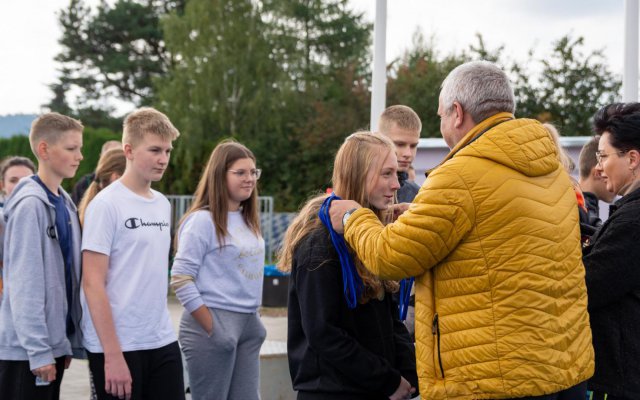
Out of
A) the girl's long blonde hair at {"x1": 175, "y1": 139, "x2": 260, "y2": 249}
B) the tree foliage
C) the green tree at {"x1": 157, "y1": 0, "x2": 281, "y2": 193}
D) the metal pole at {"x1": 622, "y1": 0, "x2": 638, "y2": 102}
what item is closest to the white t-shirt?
the girl's long blonde hair at {"x1": 175, "y1": 139, "x2": 260, "y2": 249}

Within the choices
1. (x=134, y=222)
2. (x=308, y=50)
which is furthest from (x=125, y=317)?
(x=308, y=50)

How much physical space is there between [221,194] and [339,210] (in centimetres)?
188

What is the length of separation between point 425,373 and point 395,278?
345 mm

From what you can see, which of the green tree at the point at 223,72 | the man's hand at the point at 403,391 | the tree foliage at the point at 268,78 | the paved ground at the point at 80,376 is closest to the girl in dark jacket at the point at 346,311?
the man's hand at the point at 403,391

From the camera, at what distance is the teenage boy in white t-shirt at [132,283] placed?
13.3ft

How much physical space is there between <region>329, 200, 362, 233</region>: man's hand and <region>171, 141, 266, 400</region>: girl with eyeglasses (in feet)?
5.56

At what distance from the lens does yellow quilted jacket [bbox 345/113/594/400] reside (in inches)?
111

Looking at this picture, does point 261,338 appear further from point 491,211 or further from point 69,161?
point 491,211

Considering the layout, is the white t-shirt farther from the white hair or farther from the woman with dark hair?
the woman with dark hair

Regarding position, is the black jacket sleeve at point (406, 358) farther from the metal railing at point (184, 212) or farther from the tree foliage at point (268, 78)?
the tree foliage at point (268, 78)

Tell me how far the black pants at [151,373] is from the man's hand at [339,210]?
144cm

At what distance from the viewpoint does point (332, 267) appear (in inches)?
132

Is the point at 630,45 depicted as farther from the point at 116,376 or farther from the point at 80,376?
the point at 80,376

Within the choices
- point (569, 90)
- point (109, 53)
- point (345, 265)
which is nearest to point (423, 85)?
point (569, 90)
